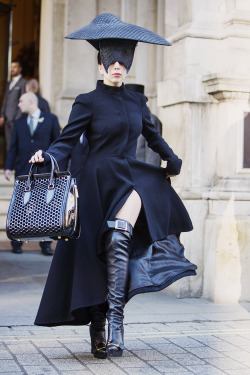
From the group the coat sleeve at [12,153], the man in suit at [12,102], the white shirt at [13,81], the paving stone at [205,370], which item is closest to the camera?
the paving stone at [205,370]

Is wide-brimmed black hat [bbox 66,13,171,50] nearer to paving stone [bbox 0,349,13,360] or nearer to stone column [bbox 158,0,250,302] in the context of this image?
paving stone [bbox 0,349,13,360]

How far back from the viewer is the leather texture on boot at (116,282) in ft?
14.2

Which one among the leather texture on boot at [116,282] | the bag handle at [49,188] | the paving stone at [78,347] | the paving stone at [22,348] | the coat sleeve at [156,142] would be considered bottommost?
the paving stone at [78,347]

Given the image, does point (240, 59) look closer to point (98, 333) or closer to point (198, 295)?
point (198, 295)

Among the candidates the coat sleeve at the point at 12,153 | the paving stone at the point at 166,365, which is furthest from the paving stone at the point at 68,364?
the coat sleeve at the point at 12,153

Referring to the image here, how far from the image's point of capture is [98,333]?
4.53m

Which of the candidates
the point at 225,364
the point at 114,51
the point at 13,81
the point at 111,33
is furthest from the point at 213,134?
the point at 13,81

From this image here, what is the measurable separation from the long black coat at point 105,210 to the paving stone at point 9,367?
292 millimetres

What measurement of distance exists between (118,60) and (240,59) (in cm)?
268

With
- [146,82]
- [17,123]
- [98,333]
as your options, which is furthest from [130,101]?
[146,82]

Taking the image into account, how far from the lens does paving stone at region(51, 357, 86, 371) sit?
4266 mm

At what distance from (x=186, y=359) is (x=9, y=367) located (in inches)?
40.6

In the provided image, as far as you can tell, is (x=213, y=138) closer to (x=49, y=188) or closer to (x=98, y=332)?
(x=98, y=332)

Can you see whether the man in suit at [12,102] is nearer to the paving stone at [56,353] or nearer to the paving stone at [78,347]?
the paving stone at [78,347]
